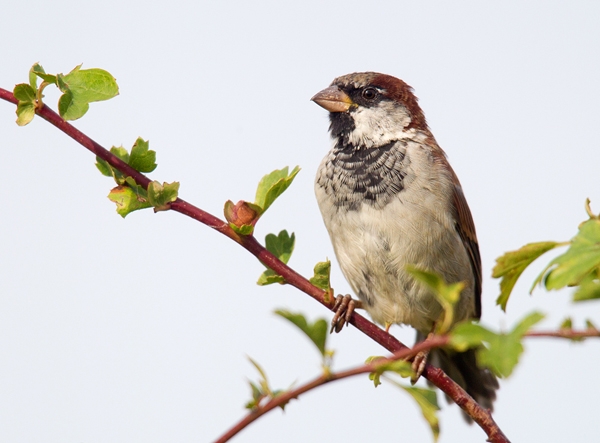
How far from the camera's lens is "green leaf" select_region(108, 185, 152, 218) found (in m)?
1.90

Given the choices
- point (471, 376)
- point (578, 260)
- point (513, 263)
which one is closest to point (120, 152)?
point (513, 263)

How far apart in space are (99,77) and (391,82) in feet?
9.32

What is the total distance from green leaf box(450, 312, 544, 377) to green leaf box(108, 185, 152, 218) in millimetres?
1125

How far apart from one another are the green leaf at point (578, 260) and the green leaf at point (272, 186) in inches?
31.0

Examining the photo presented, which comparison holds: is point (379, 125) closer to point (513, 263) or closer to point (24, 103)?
point (24, 103)

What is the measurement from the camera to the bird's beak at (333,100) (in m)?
4.18

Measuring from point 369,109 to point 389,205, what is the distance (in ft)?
2.59

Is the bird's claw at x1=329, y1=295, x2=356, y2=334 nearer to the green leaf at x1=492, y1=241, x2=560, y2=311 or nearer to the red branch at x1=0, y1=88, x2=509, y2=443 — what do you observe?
the red branch at x1=0, y1=88, x2=509, y2=443

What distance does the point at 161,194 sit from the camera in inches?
70.6

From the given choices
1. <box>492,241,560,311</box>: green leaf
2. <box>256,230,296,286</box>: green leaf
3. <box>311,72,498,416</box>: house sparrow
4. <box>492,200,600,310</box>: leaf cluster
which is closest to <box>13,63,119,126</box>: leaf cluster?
<box>256,230,296,286</box>: green leaf

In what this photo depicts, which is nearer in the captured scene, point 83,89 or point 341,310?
point 83,89

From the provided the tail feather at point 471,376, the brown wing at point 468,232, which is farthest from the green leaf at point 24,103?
the tail feather at point 471,376

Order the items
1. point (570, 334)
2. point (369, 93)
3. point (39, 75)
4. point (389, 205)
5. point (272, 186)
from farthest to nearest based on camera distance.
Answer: point (369, 93)
point (389, 205)
point (272, 186)
point (39, 75)
point (570, 334)

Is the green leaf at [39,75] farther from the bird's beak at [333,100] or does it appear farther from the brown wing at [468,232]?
the brown wing at [468,232]
